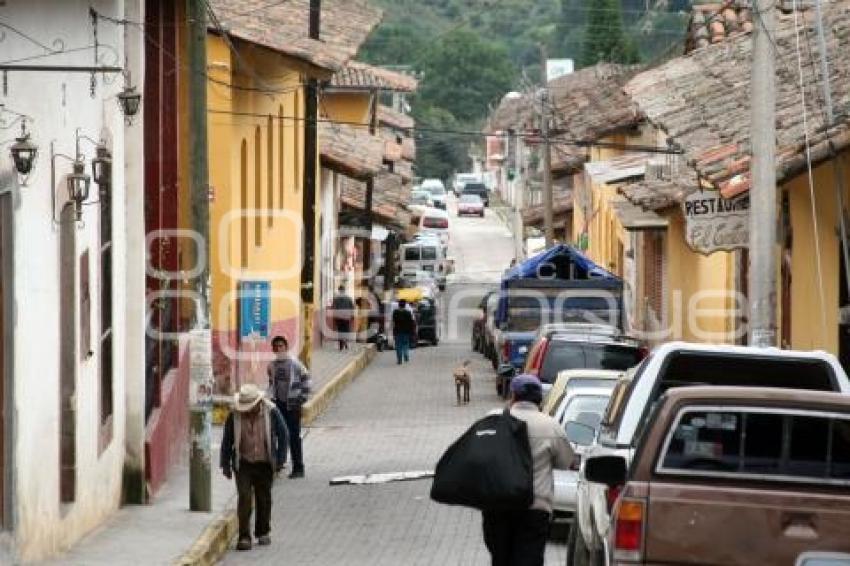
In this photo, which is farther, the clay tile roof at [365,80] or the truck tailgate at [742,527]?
the clay tile roof at [365,80]

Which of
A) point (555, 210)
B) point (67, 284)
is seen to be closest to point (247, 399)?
point (67, 284)

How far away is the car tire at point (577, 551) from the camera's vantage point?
14.3m

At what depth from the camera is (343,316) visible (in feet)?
166

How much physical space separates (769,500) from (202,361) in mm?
10471

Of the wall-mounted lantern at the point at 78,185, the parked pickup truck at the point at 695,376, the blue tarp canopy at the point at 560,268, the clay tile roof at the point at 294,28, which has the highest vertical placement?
the clay tile roof at the point at 294,28

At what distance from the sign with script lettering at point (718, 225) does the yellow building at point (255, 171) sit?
7.57m

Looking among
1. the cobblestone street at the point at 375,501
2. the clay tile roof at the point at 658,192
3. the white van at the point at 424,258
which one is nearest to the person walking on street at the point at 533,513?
the cobblestone street at the point at 375,501

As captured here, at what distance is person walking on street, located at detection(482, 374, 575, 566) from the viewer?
13742mm

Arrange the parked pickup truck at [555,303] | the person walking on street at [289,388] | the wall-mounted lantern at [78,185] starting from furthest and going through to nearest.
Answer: the parked pickup truck at [555,303]
the person walking on street at [289,388]
the wall-mounted lantern at [78,185]

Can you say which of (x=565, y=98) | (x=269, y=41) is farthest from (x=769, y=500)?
(x=565, y=98)

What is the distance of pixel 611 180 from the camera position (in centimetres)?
4691

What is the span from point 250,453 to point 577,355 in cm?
1238

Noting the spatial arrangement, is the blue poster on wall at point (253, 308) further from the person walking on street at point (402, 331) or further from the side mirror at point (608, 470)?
the side mirror at point (608, 470)

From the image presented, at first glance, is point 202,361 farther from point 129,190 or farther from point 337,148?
point 337,148
